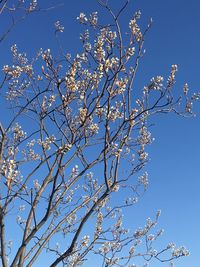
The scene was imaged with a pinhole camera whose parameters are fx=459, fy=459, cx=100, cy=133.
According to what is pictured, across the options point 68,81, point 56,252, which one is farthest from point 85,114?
point 56,252

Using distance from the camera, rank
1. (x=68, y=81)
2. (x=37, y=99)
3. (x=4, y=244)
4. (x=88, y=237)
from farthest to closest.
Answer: (x=88, y=237), (x=37, y=99), (x=68, y=81), (x=4, y=244)

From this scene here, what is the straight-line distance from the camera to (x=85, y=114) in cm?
698

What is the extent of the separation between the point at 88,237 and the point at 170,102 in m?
2.69

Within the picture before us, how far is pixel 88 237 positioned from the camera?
7785 mm

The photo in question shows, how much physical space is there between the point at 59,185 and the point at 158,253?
106 inches

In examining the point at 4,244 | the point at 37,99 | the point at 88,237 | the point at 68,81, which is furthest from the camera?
the point at 88,237

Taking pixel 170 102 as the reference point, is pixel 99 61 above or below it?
above

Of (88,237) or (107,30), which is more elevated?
(107,30)

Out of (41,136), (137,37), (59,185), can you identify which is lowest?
(59,185)

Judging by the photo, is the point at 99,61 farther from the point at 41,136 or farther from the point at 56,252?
the point at 56,252

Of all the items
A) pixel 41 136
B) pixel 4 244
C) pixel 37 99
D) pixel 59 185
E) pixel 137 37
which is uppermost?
pixel 137 37

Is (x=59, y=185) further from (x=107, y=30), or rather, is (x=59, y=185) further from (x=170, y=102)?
(x=107, y=30)

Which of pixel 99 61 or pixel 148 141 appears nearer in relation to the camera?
pixel 99 61

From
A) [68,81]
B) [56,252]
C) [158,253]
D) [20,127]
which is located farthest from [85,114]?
[158,253]
